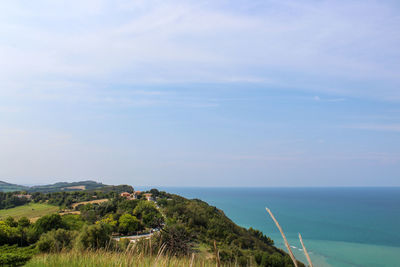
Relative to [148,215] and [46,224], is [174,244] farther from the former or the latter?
[148,215]

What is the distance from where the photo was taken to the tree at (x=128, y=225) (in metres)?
31.6

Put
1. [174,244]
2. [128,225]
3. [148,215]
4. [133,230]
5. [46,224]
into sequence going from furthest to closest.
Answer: [148,215]
[128,225]
[133,230]
[46,224]
[174,244]

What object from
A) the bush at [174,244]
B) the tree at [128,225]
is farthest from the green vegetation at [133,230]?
the bush at [174,244]

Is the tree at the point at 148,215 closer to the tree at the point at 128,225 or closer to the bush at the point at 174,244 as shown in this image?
the tree at the point at 128,225

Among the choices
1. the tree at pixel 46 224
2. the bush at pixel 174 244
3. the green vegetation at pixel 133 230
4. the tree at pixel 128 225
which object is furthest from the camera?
the tree at pixel 128 225

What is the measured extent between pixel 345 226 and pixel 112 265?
80635mm

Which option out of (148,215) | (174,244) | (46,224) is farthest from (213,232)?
(174,244)

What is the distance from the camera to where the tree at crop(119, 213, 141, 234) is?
1244 inches

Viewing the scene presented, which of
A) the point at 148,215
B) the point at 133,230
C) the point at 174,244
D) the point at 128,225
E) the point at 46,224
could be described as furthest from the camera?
the point at 148,215

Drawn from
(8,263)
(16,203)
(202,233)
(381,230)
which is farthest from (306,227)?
(8,263)

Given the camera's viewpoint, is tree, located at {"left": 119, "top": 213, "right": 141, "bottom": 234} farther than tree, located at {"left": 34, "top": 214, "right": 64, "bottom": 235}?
Yes

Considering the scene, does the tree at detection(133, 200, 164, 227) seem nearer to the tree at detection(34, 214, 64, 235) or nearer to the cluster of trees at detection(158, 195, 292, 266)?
the cluster of trees at detection(158, 195, 292, 266)

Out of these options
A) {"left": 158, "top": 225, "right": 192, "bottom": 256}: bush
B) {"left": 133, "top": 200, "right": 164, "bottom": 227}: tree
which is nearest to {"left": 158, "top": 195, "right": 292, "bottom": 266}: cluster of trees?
{"left": 133, "top": 200, "right": 164, "bottom": 227}: tree

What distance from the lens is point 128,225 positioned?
32.0 metres
